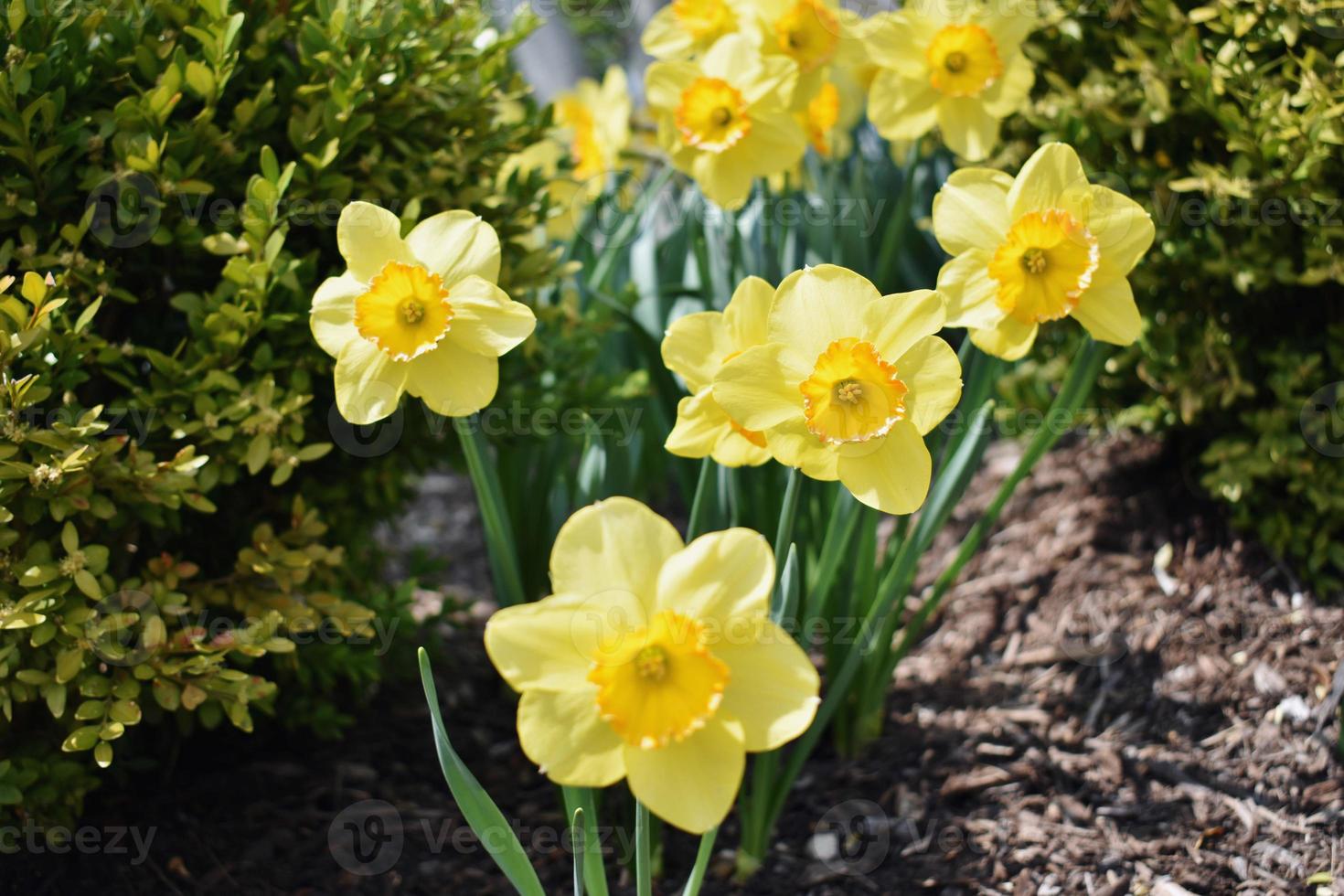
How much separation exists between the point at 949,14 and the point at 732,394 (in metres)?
1.27

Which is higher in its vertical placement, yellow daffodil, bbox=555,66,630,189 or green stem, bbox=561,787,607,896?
yellow daffodil, bbox=555,66,630,189

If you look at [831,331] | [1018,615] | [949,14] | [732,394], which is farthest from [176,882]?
[949,14]

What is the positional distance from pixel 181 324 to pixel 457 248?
0.82 meters

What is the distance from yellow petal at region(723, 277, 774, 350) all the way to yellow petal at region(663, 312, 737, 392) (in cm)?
2

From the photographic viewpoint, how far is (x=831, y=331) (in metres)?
1.36

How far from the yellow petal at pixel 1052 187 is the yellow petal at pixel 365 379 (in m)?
0.91

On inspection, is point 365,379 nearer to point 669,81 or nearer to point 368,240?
point 368,240

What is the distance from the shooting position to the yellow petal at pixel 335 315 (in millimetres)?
1494

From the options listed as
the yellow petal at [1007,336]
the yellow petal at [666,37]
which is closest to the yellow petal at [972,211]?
the yellow petal at [1007,336]

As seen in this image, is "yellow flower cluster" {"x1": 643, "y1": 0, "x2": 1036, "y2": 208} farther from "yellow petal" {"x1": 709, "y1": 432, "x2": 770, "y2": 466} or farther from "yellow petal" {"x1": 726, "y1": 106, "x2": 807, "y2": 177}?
"yellow petal" {"x1": 709, "y1": 432, "x2": 770, "y2": 466}

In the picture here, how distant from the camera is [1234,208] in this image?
2.25 metres

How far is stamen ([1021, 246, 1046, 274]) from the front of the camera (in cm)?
156

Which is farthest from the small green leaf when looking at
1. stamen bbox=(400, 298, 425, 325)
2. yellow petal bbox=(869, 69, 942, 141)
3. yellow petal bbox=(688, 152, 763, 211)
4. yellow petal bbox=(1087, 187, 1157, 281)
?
yellow petal bbox=(869, 69, 942, 141)

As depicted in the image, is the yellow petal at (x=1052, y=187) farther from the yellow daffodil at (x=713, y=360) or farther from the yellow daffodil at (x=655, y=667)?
the yellow daffodil at (x=655, y=667)
